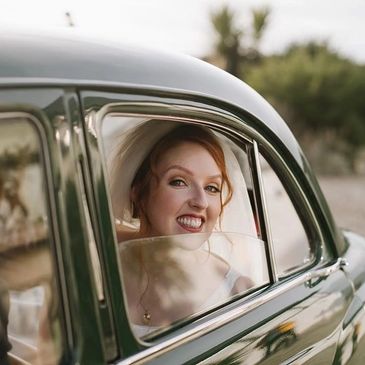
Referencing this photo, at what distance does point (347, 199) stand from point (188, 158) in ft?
39.3

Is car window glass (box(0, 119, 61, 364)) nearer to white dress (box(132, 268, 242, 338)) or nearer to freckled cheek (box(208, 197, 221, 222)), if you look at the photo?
white dress (box(132, 268, 242, 338))

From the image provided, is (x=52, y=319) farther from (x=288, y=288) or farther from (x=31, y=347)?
(x=288, y=288)

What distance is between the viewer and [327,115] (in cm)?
1822

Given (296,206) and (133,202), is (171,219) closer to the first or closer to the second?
(133,202)

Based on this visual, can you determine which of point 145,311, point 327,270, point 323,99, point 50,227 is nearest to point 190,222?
A: point 145,311

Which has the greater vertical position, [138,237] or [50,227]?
[50,227]

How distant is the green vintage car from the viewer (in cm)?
127

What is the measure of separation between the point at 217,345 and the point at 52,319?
465 millimetres

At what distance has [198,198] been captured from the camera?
1970 mm

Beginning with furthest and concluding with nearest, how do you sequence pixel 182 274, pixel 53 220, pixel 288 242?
pixel 288 242 → pixel 182 274 → pixel 53 220

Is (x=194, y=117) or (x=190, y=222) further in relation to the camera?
(x=190, y=222)

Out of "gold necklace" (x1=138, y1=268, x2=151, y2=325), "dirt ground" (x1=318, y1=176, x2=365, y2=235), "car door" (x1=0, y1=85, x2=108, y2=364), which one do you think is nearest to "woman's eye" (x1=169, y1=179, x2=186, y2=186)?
"gold necklace" (x1=138, y1=268, x2=151, y2=325)

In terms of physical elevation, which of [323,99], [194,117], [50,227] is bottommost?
[50,227]

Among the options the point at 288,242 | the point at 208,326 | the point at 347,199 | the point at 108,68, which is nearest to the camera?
the point at 108,68
